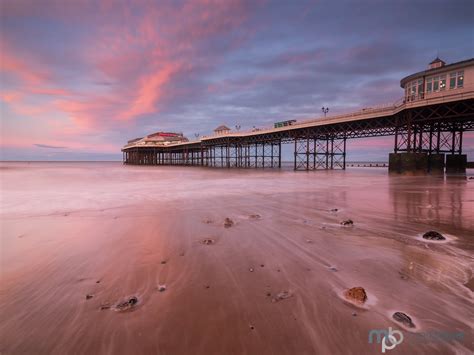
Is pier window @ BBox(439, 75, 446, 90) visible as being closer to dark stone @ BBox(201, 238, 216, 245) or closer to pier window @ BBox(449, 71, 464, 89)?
pier window @ BBox(449, 71, 464, 89)

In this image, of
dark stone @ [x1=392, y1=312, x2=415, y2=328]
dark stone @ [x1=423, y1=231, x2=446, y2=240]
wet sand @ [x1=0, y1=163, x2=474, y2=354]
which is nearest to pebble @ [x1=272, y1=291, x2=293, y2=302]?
wet sand @ [x1=0, y1=163, x2=474, y2=354]

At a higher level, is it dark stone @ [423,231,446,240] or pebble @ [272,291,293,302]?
dark stone @ [423,231,446,240]

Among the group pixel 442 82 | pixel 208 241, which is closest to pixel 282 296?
pixel 208 241

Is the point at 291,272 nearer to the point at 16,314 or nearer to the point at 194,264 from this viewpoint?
the point at 194,264

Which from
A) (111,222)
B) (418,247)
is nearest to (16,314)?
(111,222)

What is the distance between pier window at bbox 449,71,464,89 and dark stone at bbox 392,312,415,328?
32109 mm

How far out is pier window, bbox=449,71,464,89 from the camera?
79.7 feet

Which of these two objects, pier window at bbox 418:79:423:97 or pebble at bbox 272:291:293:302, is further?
pier window at bbox 418:79:423:97

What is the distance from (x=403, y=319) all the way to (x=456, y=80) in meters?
32.6

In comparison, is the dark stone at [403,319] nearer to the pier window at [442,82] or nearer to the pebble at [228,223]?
the pebble at [228,223]

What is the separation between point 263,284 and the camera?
360cm

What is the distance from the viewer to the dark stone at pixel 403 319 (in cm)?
264

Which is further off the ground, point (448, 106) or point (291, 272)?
point (448, 106)

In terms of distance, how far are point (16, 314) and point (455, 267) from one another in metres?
6.54
